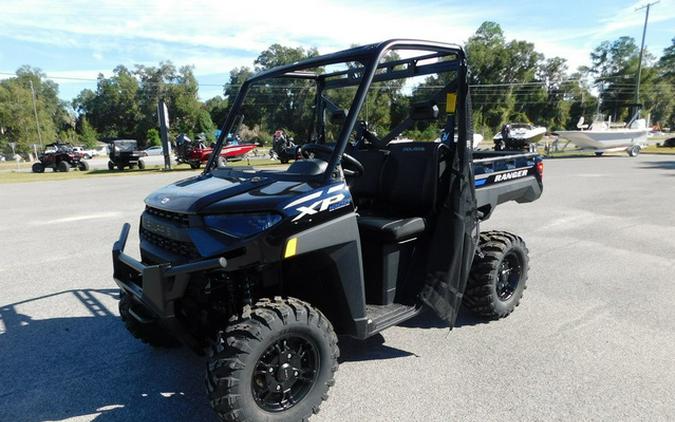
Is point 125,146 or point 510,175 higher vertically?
point 510,175

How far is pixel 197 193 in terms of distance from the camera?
8.70ft

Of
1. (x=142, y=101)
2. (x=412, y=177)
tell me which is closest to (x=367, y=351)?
(x=412, y=177)

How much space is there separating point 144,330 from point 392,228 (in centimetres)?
196

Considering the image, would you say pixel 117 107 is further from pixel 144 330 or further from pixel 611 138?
pixel 144 330

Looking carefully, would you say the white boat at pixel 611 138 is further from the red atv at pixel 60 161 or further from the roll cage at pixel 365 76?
the red atv at pixel 60 161

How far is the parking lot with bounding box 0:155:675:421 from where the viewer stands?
266 centimetres

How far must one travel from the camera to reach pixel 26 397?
2.85 metres

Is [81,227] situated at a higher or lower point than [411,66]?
lower

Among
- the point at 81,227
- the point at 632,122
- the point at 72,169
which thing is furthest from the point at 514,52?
the point at 81,227

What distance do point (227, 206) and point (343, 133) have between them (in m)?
0.78

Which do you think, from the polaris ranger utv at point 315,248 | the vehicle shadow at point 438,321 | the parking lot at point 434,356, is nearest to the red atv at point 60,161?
the parking lot at point 434,356

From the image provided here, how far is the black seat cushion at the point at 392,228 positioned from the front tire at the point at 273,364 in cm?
72

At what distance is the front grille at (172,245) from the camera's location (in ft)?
8.17

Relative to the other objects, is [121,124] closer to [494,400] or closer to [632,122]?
[632,122]
